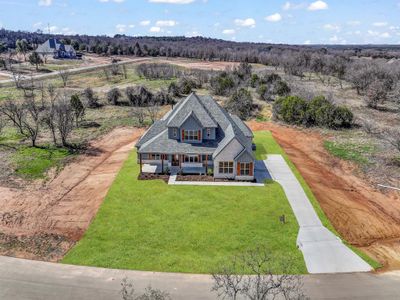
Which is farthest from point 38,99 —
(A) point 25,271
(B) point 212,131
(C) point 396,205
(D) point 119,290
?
(C) point 396,205

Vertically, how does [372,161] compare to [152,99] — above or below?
below

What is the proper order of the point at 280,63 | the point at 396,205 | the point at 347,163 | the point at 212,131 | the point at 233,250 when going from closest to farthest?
the point at 233,250 → the point at 396,205 → the point at 212,131 → the point at 347,163 → the point at 280,63

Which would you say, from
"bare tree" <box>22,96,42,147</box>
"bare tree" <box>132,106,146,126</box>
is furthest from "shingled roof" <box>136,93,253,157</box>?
"bare tree" <box>132,106,146,126</box>

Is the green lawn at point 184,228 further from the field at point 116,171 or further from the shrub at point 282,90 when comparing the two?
the shrub at point 282,90

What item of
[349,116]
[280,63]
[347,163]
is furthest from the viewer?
[280,63]

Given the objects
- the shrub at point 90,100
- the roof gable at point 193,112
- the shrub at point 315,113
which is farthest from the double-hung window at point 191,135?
the shrub at point 90,100

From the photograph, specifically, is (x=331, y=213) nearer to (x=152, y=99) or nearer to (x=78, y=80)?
(x=152, y=99)

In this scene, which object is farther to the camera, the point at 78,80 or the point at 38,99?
the point at 78,80
